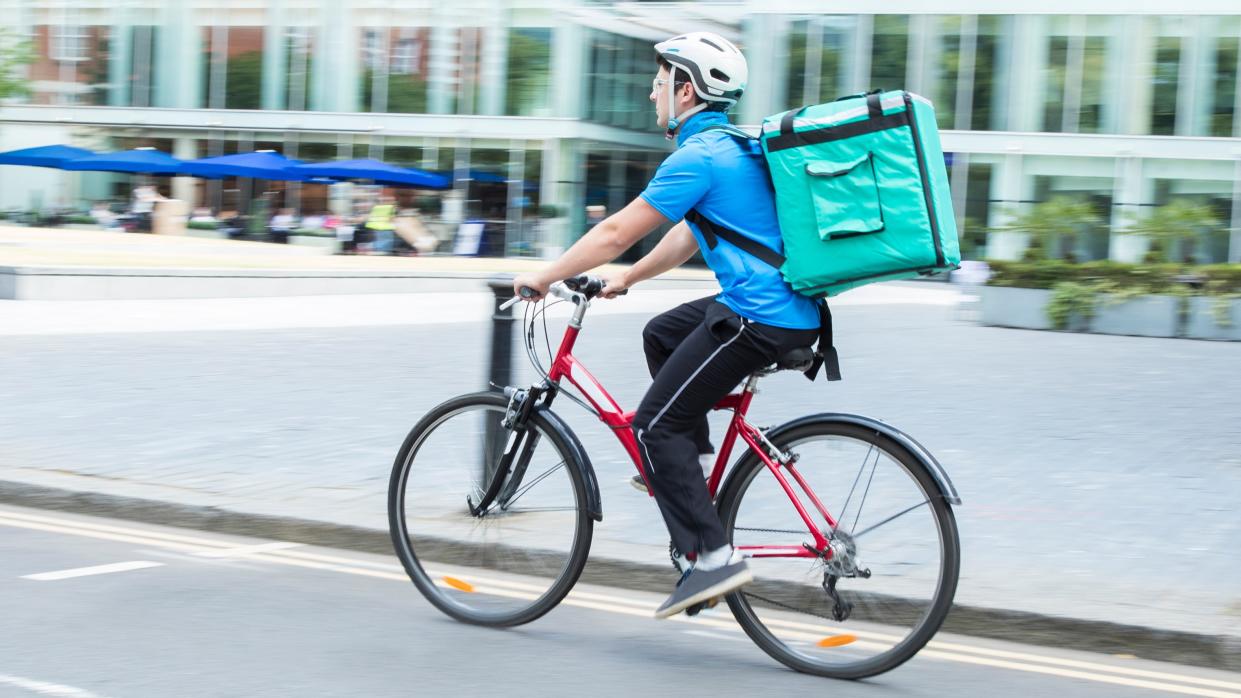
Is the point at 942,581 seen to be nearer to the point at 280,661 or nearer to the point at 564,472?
the point at 564,472

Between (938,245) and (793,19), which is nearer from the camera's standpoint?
(938,245)

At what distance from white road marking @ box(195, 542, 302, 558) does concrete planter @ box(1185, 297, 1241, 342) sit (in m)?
14.5

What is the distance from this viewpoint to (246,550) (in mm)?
5793

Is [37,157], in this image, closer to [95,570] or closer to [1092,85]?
[1092,85]

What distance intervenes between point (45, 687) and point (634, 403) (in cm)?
545

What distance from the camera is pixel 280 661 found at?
168 inches

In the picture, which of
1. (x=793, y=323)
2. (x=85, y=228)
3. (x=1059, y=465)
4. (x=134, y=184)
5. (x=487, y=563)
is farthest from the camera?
(x=134, y=184)

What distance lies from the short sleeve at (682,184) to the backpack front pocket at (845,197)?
0.95 feet

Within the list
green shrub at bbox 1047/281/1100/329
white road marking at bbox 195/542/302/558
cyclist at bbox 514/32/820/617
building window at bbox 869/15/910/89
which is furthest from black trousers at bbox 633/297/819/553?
building window at bbox 869/15/910/89

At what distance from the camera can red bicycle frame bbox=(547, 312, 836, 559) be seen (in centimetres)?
429

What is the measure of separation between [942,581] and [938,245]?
3.10 ft

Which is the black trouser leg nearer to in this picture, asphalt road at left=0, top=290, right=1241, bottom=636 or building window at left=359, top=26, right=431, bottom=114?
asphalt road at left=0, top=290, right=1241, bottom=636

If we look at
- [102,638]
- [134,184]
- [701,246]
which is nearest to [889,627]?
[701,246]

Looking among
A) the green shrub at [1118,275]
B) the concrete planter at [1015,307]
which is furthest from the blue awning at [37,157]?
the green shrub at [1118,275]
